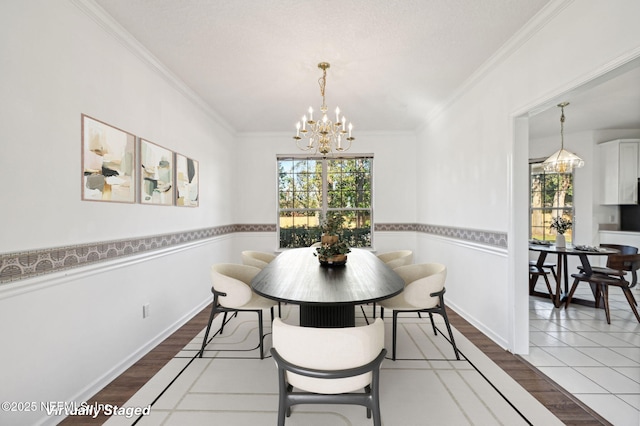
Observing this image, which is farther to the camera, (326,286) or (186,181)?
(186,181)

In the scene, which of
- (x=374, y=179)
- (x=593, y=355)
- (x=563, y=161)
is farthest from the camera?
(x=374, y=179)

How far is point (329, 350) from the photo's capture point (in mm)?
1324

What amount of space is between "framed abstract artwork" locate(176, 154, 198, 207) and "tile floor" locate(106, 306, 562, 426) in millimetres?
1678

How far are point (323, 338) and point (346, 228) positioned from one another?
424 cm

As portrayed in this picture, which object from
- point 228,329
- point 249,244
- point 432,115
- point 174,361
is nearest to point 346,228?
point 249,244

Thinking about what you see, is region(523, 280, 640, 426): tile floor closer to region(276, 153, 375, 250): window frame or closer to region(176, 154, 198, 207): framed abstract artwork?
region(276, 153, 375, 250): window frame

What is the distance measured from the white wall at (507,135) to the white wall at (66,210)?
340cm

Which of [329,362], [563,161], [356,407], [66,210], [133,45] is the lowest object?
[356,407]

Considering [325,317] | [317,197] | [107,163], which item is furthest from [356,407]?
[317,197]

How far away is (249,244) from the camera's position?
5336 mm

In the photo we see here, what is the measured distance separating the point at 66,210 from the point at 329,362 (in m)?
1.94

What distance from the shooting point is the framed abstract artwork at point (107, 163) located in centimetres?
202

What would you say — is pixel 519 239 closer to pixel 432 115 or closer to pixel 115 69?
pixel 432 115

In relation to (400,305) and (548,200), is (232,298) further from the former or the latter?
(548,200)
